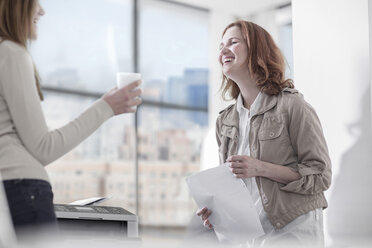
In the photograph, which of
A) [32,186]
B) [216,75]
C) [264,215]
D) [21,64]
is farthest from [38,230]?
[216,75]

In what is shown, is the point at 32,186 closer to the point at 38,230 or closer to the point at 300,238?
the point at 38,230

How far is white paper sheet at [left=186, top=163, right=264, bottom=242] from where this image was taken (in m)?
1.64

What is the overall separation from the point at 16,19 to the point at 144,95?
12.3 ft

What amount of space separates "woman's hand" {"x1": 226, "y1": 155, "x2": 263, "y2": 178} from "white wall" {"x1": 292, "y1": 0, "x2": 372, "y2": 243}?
18.6 inches

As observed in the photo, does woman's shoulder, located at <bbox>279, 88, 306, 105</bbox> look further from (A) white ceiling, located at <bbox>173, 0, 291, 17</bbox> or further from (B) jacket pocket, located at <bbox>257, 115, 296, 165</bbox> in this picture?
(A) white ceiling, located at <bbox>173, 0, 291, 17</bbox>

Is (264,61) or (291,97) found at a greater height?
(264,61)

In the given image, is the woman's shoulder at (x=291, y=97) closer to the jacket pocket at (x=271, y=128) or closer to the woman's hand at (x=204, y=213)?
the jacket pocket at (x=271, y=128)

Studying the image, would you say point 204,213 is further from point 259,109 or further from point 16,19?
point 16,19

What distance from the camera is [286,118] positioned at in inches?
68.4

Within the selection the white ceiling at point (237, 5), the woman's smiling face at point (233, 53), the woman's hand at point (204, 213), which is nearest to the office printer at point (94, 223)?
the woman's hand at point (204, 213)

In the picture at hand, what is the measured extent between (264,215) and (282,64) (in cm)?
59

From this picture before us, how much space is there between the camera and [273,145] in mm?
1732

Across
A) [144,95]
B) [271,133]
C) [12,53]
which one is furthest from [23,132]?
[144,95]

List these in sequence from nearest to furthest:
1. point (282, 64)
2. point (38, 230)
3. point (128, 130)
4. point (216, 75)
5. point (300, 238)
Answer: point (38, 230), point (300, 238), point (282, 64), point (128, 130), point (216, 75)
